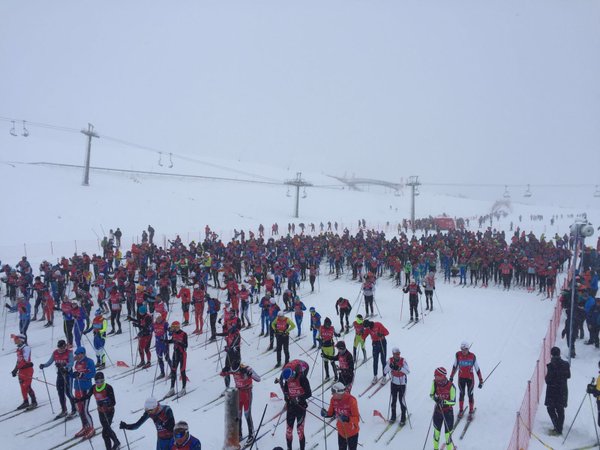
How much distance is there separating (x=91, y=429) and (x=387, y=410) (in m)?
6.67

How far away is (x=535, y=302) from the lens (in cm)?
1869

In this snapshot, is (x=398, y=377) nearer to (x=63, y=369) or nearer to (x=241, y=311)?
(x=63, y=369)

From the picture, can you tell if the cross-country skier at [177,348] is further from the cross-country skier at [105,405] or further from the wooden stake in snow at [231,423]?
the wooden stake in snow at [231,423]

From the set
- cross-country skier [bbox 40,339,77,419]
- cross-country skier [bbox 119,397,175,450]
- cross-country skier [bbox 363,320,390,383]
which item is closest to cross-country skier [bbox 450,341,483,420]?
cross-country skier [bbox 363,320,390,383]

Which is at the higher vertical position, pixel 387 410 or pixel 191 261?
pixel 191 261

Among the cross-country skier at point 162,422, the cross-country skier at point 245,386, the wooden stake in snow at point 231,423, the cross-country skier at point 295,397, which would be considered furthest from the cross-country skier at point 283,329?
the cross-country skier at point 162,422

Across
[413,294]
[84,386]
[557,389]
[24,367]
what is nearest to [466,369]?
[557,389]

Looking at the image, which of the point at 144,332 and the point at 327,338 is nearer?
the point at 327,338

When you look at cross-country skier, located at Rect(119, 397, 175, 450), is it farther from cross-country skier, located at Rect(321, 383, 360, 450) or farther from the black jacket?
the black jacket

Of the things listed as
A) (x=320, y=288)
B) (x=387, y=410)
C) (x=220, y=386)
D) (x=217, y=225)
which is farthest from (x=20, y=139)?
(x=387, y=410)

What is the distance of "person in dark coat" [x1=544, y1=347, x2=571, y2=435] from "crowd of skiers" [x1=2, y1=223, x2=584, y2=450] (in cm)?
141

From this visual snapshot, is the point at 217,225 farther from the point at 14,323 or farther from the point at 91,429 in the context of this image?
the point at 91,429

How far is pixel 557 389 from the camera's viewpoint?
804cm

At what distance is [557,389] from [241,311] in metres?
10.8
